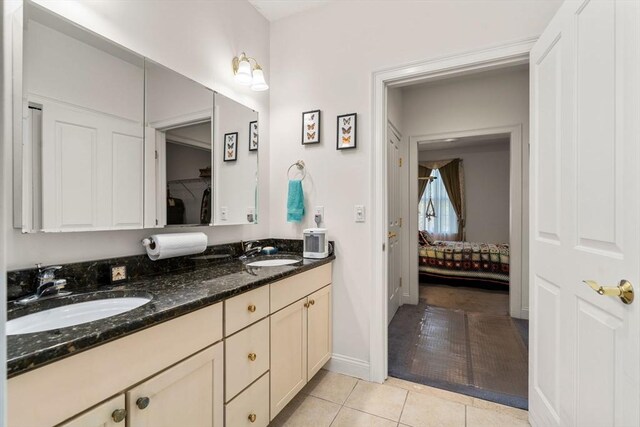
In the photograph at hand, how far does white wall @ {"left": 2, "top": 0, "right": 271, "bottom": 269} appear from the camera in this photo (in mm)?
1145

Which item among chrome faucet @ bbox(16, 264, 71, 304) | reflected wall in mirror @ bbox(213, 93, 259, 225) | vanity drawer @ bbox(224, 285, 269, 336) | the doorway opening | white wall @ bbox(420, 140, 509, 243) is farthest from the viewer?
white wall @ bbox(420, 140, 509, 243)

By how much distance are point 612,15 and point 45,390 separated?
6.50 feet

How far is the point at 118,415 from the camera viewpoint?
0.82m

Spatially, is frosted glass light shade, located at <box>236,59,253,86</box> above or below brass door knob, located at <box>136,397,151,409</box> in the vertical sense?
above

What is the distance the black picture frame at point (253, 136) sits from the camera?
2209 millimetres

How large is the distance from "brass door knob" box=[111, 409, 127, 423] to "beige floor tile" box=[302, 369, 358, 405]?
51.8 inches

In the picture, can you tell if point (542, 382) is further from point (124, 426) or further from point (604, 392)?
point (124, 426)

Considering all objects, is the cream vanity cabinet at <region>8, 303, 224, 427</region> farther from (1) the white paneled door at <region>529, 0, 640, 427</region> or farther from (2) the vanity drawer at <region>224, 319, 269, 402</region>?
(1) the white paneled door at <region>529, 0, 640, 427</region>

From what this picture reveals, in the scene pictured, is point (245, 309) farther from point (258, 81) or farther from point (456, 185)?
point (456, 185)

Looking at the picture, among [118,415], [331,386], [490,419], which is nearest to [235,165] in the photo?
[118,415]

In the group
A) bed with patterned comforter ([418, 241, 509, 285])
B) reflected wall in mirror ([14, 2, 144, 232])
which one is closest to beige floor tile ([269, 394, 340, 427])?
reflected wall in mirror ([14, 2, 144, 232])

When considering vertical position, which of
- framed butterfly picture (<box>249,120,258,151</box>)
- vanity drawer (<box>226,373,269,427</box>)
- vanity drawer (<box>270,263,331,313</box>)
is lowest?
vanity drawer (<box>226,373,269,427</box>)

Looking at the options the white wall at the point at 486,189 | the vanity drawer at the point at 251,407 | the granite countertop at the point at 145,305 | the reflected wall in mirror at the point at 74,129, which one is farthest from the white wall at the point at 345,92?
the white wall at the point at 486,189

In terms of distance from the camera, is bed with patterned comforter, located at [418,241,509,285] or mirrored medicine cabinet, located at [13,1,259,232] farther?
bed with patterned comforter, located at [418,241,509,285]
